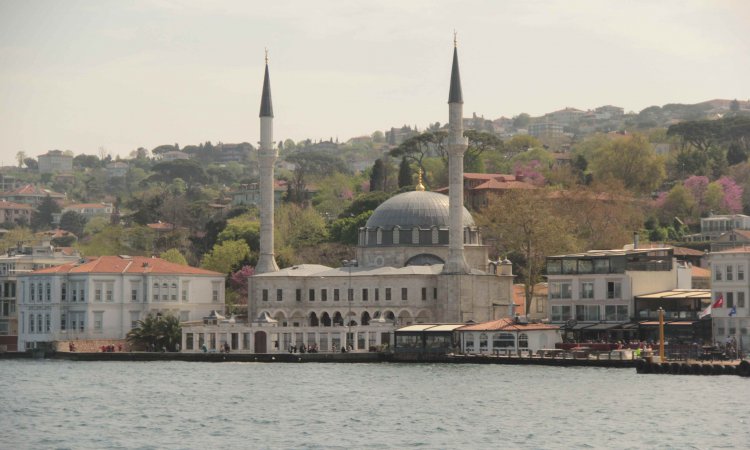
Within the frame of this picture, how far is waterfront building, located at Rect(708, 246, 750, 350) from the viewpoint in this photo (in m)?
68.0

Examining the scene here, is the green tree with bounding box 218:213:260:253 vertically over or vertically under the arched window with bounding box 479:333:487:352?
over

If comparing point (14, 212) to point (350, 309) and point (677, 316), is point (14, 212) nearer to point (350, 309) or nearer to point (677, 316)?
point (350, 309)

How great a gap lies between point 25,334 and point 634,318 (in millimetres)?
33433

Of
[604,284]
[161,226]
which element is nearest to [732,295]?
[604,284]

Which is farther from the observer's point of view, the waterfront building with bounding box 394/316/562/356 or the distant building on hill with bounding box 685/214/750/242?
the distant building on hill with bounding box 685/214/750/242

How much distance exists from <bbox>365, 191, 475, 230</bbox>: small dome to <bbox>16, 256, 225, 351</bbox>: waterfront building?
10071 mm

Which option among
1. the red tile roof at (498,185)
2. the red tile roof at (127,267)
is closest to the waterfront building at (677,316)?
the red tile roof at (127,267)

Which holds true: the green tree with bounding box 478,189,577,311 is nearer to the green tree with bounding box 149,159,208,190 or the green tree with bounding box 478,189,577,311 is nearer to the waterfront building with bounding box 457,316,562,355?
the waterfront building with bounding box 457,316,562,355

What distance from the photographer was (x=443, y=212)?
88.3 metres

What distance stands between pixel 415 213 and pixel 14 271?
2533 cm

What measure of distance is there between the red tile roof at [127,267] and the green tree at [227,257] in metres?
8.77

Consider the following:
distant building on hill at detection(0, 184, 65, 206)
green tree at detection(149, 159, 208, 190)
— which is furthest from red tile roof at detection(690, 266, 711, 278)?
distant building on hill at detection(0, 184, 65, 206)

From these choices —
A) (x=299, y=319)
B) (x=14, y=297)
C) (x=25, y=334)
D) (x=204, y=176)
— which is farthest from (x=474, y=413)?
(x=204, y=176)

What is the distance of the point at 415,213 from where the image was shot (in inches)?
3479
